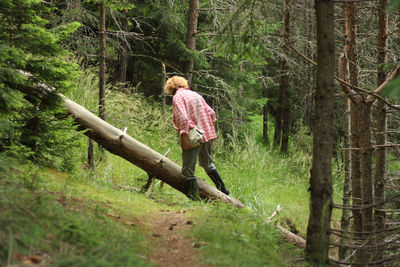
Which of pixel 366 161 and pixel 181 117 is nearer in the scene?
pixel 366 161

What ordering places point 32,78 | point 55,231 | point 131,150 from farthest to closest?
1. point 131,150
2. point 32,78
3. point 55,231

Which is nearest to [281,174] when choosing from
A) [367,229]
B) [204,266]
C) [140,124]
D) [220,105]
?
[220,105]

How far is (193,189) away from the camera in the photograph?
6.49 metres

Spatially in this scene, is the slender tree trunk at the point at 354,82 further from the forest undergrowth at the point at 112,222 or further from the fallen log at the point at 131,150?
the fallen log at the point at 131,150

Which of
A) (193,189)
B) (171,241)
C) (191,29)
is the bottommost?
(171,241)

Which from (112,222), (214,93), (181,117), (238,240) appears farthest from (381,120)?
(214,93)

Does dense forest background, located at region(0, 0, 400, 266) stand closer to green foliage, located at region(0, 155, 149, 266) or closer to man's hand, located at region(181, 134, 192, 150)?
green foliage, located at region(0, 155, 149, 266)

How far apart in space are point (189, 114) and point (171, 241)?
2.69 meters

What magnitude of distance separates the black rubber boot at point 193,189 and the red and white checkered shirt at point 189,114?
0.76 m

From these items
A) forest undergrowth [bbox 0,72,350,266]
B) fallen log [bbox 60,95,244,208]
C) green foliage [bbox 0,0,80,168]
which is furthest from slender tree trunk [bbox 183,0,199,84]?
green foliage [bbox 0,0,80,168]

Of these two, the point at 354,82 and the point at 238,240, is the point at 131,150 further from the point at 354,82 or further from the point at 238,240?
the point at 354,82

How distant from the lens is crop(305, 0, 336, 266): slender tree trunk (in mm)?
4031

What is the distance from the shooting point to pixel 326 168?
4.09m

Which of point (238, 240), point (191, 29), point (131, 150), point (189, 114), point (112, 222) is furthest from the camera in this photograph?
point (191, 29)
